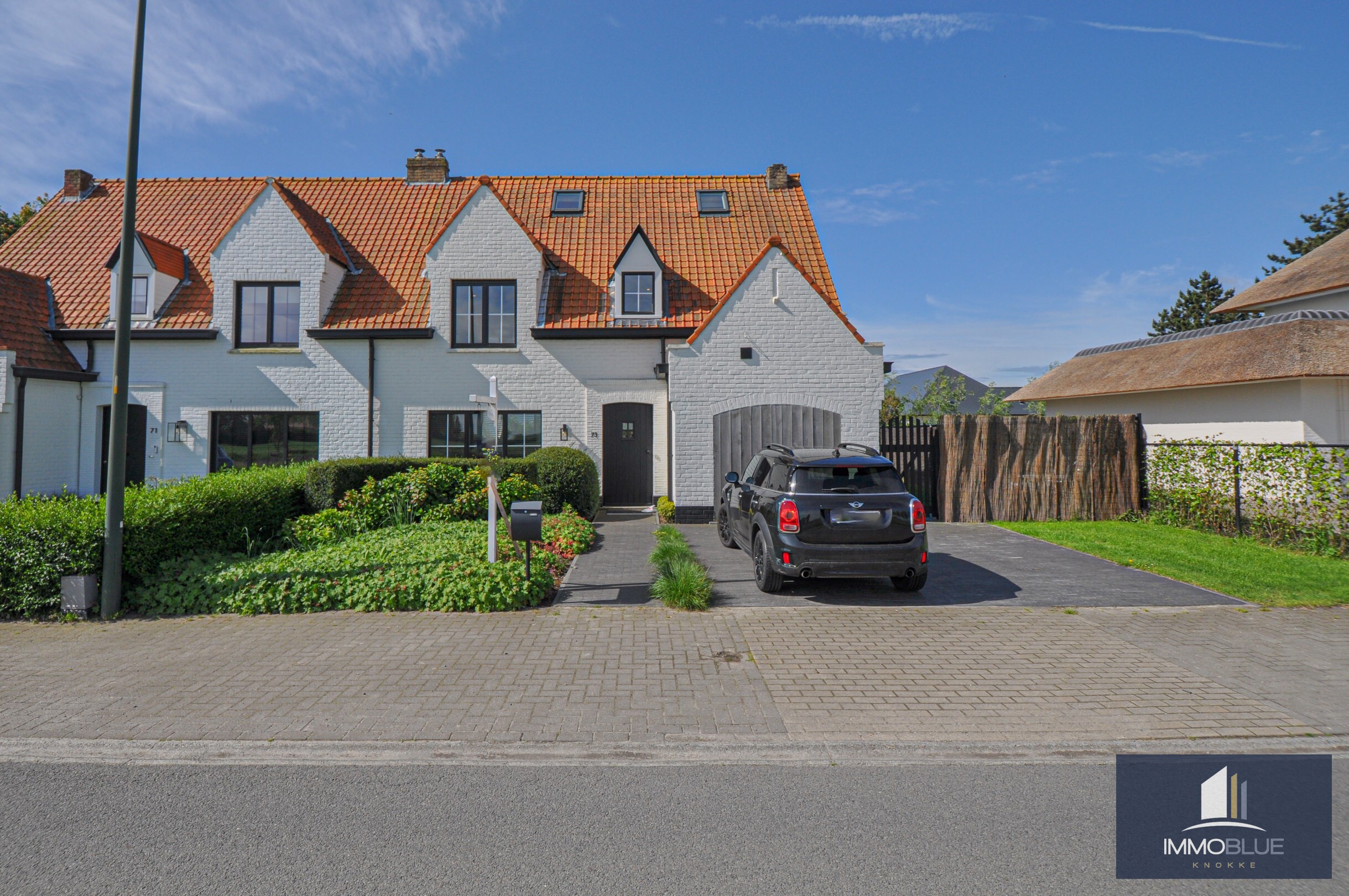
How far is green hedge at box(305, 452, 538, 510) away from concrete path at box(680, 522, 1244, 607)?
5414mm

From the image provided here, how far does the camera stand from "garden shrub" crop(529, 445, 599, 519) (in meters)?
14.1

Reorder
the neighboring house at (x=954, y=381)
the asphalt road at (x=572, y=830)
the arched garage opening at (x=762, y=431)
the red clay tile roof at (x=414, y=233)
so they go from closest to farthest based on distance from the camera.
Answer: the asphalt road at (x=572, y=830), the arched garage opening at (x=762, y=431), the red clay tile roof at (x=414, y=233), the neighboring house at (x=954, y=381)

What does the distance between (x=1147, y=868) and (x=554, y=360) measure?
14.9 meters

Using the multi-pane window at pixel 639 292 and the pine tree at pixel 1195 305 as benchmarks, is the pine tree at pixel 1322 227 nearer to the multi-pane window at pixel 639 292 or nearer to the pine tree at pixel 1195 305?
the pine tree at pixel 1195 305

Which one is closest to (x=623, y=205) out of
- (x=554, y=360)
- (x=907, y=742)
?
(x=554, y=360)

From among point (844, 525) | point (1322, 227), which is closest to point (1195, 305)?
point (1322, 227)

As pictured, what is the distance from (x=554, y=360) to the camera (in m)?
16.8

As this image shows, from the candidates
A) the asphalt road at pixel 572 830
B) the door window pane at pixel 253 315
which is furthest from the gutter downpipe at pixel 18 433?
the asphalt road at pixel 572 830

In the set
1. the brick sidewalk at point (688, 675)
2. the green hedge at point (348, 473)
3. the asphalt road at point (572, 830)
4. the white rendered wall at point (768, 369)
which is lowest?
the asphalt road at point (572, 830)

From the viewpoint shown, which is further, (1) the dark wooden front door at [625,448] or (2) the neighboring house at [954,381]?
(2) the neighboring house at [954,381]

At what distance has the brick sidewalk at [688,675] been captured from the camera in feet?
16.4

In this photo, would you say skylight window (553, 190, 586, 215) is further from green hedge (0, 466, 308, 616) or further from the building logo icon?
the building logo icon

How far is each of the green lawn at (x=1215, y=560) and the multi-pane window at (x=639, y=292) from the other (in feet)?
29.8

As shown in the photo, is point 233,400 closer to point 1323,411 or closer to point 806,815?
point 806,815
